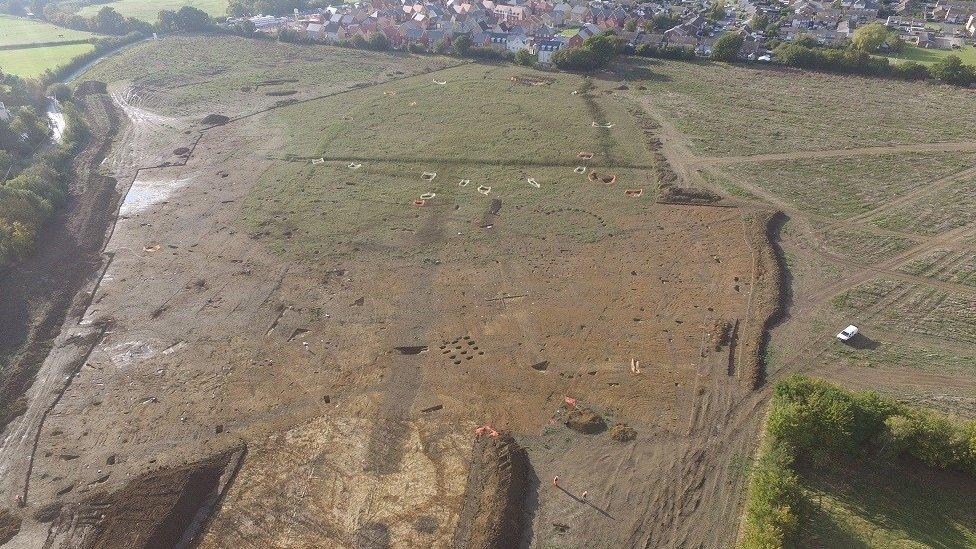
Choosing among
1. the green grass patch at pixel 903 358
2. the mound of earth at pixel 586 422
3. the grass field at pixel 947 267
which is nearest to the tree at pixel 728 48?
the grass field at pixel 947 267

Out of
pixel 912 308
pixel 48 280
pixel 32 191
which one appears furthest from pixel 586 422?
pixel 32 191

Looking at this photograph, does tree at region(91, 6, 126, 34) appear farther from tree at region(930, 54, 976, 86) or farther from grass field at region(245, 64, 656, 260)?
tree at region(930, 54, 976, 86)

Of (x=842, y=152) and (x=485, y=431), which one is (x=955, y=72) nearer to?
(x=842, y=152)

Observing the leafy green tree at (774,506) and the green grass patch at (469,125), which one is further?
the green grass patch at (469,125)

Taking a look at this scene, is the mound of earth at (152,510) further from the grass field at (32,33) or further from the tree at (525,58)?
the grass field at (32,33)

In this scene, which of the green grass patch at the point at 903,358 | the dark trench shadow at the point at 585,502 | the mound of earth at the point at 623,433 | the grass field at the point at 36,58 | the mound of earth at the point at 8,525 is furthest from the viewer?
the grass field at the point at 36,58

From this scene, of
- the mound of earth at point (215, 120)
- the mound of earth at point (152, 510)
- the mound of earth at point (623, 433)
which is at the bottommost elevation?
the mound of earth at point (152, 510)
